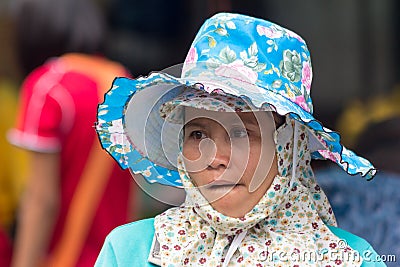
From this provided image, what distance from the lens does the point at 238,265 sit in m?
2.12

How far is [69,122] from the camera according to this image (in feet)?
10.6

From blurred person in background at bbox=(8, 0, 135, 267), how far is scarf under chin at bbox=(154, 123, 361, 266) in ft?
3.45

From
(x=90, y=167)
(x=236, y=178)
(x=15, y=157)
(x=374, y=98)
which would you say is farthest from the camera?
(x=374, y=98)

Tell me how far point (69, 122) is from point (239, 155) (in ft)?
4.06

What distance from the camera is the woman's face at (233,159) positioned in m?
2.09

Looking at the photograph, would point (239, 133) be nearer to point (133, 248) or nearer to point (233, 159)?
point (233, 159)

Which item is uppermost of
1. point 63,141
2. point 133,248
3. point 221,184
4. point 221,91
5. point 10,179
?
point 221,91

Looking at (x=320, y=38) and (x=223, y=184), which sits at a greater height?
(x=223, y=184)

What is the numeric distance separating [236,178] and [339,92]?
3.90m

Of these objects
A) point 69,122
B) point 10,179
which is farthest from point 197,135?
point 10,179

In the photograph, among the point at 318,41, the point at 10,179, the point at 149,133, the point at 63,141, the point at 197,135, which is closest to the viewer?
the point at 197,135

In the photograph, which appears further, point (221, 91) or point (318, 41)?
point (318, 41)

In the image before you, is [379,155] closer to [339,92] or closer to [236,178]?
[236,178]

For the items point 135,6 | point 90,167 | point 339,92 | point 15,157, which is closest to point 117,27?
point 135,6
